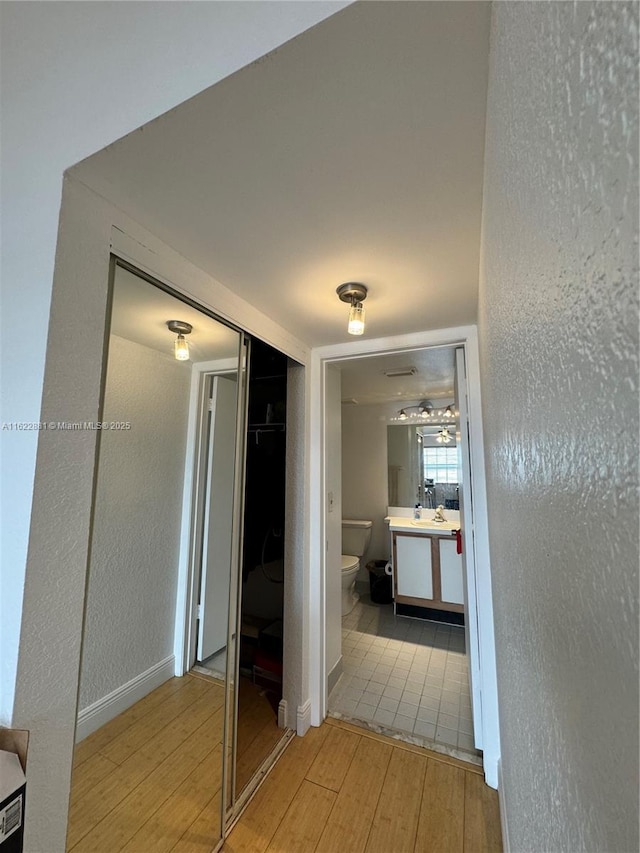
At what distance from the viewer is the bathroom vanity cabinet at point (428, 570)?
3088 mm

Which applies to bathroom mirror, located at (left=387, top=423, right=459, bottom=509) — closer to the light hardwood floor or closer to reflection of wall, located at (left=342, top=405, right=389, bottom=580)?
reflection of wall, located at (left=342, top=405, right=389, bottom=580)

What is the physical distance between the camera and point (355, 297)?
1.51m

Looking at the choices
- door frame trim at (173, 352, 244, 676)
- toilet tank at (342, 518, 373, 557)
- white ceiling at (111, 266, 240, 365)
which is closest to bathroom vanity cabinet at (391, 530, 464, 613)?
toilet tank at (342, 518, 373, 557)

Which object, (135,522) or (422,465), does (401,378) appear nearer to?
(422,465)

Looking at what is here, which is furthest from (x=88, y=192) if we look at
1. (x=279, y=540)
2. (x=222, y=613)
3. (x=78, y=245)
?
(x=279, y=540)

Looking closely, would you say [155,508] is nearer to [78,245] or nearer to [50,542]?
[50,542]

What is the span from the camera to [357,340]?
2.11m

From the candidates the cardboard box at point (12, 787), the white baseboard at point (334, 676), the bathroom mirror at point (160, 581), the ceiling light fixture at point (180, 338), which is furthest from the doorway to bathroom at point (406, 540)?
the cardboard box at point (12, 787)

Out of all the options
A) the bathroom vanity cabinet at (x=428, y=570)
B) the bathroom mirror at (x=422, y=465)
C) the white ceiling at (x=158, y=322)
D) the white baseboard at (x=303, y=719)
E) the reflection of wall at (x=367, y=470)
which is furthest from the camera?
the reflection of wall at (x=367, y=470)

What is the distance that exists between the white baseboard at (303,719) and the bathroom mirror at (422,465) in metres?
2.31

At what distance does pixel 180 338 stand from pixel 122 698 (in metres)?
1.27

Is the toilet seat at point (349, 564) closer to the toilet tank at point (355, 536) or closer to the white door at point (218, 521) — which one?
the toilet tank at point (355, 536)

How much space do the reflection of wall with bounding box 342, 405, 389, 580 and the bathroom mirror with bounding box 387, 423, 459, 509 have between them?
0.10 meters

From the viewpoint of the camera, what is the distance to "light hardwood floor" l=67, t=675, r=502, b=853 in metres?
1.08
